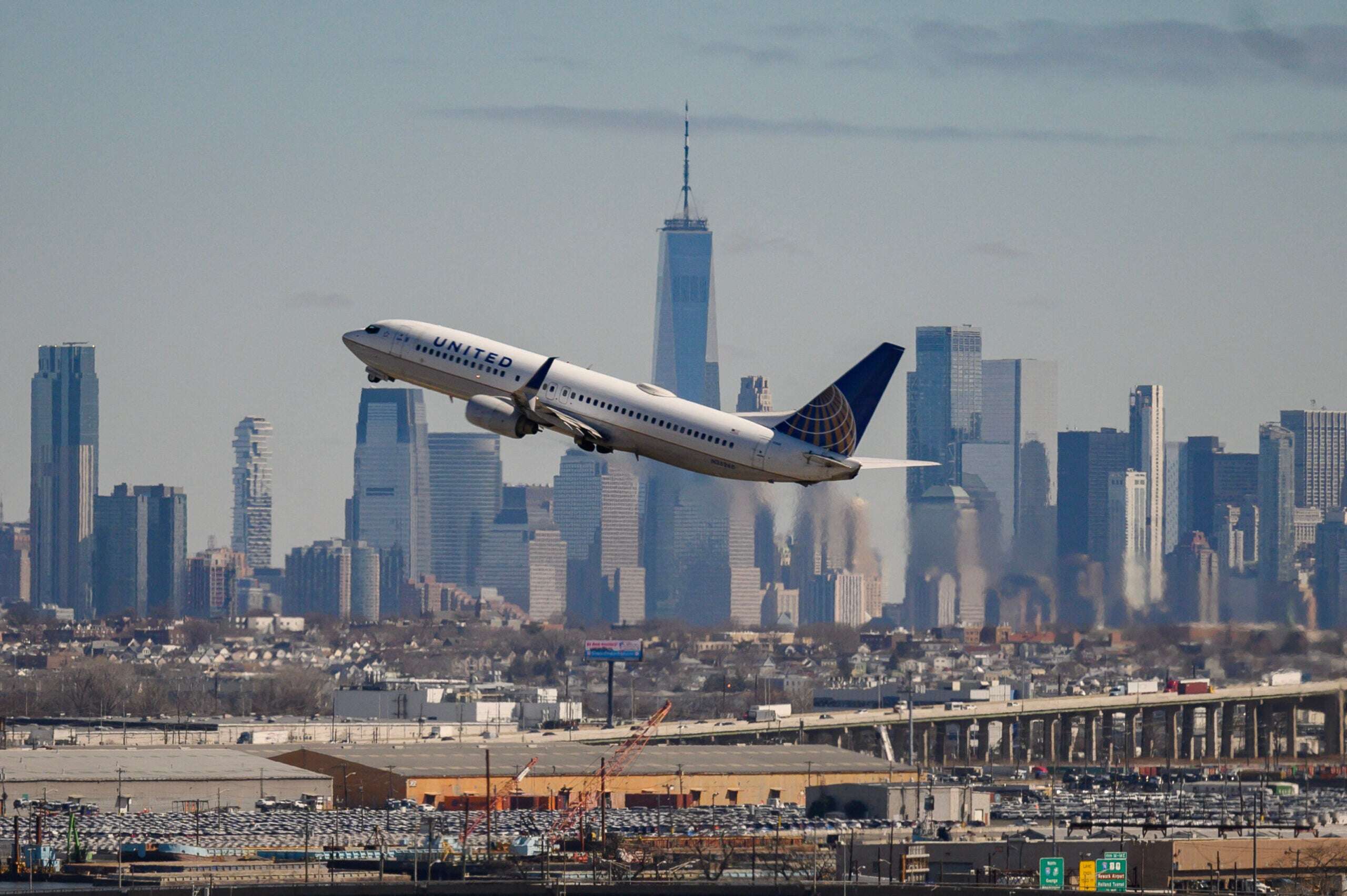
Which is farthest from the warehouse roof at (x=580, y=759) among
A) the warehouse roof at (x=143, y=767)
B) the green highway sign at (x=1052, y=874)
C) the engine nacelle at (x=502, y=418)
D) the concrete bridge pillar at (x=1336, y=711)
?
the engine nacelle at (x=502, y=418)

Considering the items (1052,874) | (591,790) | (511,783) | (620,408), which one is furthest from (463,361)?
(591,790)

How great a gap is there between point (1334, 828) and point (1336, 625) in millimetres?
31824

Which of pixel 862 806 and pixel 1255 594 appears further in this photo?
pixel 1255 594

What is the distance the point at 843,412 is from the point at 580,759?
8037 cm

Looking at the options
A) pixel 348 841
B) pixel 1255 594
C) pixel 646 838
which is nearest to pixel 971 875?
pixel 646 838

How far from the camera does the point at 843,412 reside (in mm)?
92625

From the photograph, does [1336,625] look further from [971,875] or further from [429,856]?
[429,856]

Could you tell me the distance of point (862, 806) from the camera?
487 feet

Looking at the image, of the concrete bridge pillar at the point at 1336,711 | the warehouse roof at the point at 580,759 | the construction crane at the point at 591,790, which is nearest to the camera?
the construction crane at the point at 591,790

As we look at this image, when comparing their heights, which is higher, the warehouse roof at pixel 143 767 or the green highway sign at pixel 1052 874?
the warehouse roof at pixel 143 767

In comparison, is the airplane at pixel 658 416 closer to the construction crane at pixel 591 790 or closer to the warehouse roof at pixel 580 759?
the construction crane at pixel 591 790

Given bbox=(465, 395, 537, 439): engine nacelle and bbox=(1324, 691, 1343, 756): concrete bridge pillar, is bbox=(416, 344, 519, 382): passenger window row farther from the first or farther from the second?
bbox=(1324, 691, 1343, 756): concrete bridge pillar

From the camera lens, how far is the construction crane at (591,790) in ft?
445

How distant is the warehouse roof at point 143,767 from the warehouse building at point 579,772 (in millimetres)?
2565
